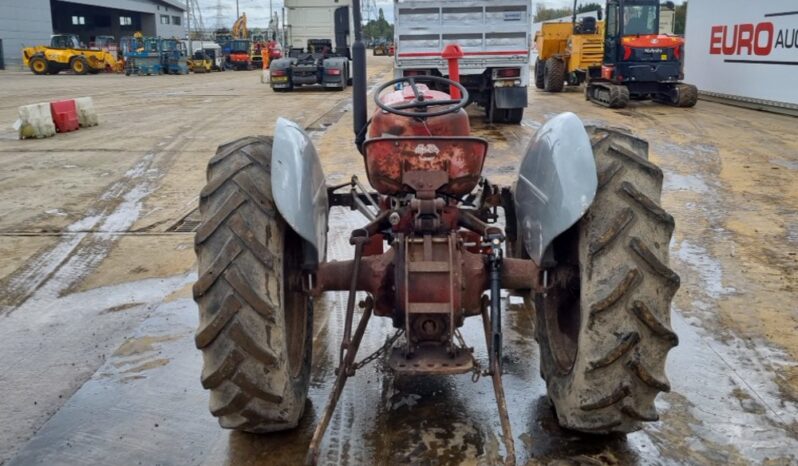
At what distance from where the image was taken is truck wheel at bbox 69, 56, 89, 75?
4028 cm

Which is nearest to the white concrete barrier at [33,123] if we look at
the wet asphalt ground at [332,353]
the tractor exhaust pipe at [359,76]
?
the wet asphalt ground at [332,353]

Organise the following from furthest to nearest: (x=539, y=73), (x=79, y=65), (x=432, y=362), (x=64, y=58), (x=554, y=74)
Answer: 1. (x=79, y=65)
2. (x=64, y=58)
3. (x=539, y=73)
4. (x=554, y=74)
5. (x=432, y=362)

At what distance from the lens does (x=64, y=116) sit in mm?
14242

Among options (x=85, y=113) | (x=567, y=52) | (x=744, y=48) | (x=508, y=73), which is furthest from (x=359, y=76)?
(x=567, y=52)

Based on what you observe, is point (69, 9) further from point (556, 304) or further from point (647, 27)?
point (556, 304)

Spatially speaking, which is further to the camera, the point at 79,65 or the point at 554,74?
the point at 79,65

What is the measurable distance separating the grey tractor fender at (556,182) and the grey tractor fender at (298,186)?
1.01 m

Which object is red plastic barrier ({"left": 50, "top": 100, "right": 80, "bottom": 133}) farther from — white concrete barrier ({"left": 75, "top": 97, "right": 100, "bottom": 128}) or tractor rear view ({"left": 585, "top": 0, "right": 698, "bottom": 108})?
tractor rear view ({"left": 585, "top": 0, "right": 698, "bottom": 108})

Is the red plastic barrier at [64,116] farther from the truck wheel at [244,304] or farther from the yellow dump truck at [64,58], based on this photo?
the yellow dump truck at [64,58]

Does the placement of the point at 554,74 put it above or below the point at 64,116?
above

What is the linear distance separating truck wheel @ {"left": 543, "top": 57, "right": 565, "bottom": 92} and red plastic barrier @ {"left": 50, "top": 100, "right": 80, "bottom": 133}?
14.2 m

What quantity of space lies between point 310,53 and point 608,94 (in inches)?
494

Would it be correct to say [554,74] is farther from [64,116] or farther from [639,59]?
[64,116]

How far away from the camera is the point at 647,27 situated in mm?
18484
